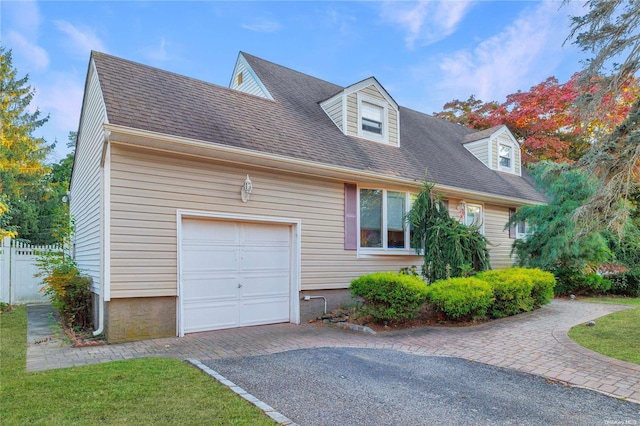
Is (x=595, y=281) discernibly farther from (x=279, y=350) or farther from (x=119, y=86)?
(x=119, y=86)

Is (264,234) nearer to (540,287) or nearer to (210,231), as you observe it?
(210,231)

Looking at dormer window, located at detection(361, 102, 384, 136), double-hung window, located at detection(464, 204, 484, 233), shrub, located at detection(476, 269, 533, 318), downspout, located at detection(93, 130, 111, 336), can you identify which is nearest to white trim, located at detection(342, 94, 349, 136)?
dormer window, located at detection(361, 102, 384, 136)

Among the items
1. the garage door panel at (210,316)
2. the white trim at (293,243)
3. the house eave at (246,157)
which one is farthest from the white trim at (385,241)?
the garage door panel at (210,316)

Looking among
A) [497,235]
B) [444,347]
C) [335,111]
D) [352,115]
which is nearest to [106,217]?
[444,347]

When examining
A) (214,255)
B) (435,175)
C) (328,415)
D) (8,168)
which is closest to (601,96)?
(435,175)

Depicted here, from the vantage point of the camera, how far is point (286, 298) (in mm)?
8492

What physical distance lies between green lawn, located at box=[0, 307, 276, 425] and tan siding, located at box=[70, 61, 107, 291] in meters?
2.50

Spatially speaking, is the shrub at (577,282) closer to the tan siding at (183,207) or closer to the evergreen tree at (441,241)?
the evergreen tree at (441,241)

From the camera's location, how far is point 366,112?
11.4 m

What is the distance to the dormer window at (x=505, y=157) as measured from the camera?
51.1ft

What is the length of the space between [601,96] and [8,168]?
2605cm

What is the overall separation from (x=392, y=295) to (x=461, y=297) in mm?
1393

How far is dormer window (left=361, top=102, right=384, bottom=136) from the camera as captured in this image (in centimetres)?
1137

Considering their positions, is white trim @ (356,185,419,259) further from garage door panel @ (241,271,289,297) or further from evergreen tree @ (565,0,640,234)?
evergreen tree @ (565,0,640,234)
